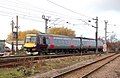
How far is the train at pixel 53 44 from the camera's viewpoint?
46.6 meters

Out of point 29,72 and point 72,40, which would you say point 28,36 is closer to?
point 72,40

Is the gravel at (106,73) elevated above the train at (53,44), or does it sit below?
below

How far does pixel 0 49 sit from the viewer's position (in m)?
49.0

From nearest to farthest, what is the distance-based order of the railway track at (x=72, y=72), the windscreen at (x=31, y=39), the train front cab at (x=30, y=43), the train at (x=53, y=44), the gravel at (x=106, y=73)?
the railway track at (x=72, y=72)
the gravel at (x=106, y=73)
the train front cab at (x=30, y=43)
the train at (x=53, y=44)
the windscreen at (x=31, y=39)

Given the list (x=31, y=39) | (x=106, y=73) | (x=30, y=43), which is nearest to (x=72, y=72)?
(x=106, y=73)

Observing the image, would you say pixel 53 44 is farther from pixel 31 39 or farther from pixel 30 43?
pixel 30 43

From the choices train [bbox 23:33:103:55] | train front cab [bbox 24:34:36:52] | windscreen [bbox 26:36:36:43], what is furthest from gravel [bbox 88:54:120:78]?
windscreen [bbox 26:36:36:43]

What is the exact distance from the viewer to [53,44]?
50.9 metres

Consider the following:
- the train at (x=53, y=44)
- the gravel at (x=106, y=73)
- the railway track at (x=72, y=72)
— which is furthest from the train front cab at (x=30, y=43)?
the gravel at (x=106, y=73)

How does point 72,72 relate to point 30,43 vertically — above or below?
below

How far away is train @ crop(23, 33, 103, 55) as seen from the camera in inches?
1833

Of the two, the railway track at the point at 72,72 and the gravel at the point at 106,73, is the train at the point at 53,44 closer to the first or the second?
the railway track at the point at 72,72

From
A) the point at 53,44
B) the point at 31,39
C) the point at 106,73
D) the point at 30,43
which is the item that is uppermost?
the point at 31,39

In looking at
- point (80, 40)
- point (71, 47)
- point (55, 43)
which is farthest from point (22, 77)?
point (80, 40)
